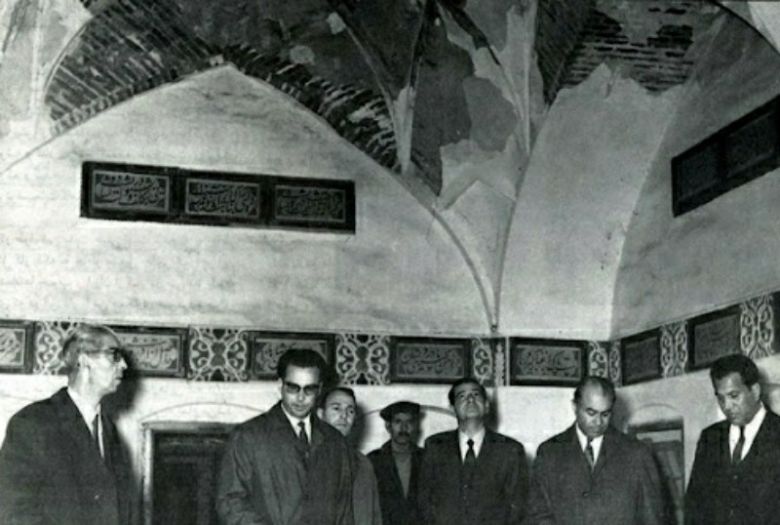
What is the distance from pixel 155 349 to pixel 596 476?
3.45 meters

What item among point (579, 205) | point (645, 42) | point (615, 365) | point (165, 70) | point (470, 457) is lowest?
point (470, 457)

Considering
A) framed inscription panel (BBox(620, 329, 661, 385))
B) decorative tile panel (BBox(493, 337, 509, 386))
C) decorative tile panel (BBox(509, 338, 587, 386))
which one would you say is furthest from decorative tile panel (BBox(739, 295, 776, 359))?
decorative tile panel (BBox(493, 337, 509, 386))

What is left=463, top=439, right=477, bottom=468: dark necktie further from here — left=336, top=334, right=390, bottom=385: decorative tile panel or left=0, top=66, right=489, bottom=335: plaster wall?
left=0, top=66, right=489, bottom=335: plaster wall

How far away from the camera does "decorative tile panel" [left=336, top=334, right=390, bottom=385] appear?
8117mm

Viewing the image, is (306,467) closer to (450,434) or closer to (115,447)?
(115,447)

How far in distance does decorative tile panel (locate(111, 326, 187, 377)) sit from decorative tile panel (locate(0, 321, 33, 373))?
0.54 meters

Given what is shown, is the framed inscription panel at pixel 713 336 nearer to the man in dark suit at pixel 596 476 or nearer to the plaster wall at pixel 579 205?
the plaster wall at pixel 579 205

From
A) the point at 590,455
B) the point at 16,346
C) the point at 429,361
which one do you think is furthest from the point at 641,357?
the point at 16,346

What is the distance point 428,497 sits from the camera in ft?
20.9

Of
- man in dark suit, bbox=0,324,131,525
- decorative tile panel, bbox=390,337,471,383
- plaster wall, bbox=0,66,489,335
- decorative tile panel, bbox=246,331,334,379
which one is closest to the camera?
man in dark suit, bbox=0,324,131,525

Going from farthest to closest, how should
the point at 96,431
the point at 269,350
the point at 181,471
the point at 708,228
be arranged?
1. the point at 269,350
2. the point at 181,471
3. the point at 708,228
4. the point at 96,431

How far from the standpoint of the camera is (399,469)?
6871 mm

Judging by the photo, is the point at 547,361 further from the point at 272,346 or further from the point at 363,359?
the point at 272,346

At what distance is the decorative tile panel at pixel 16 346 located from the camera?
7.50 metres
